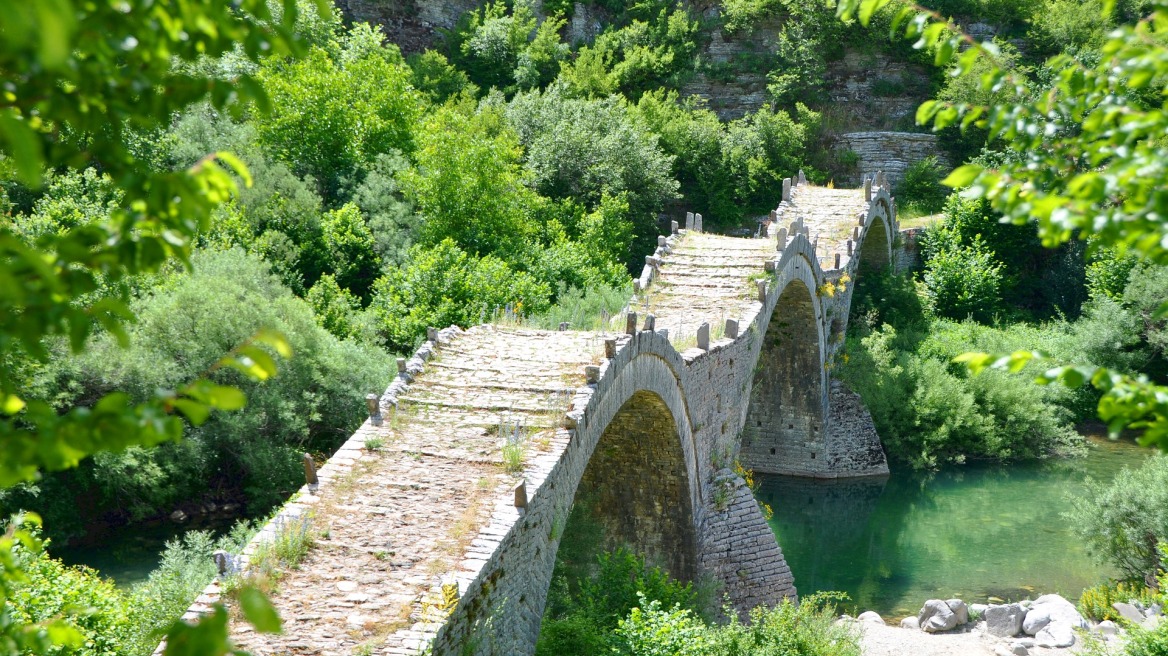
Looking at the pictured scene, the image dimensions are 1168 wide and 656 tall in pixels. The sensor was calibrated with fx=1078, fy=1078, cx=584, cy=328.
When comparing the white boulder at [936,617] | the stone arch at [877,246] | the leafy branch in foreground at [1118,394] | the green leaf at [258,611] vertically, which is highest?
the stone arch at [877,246]

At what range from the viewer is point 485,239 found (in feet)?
88.0

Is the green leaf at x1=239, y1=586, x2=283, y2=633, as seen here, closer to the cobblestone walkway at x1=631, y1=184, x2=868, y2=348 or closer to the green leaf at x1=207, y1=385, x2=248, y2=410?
the green leaf at x1=207, y1=385, x2=248, y2=410

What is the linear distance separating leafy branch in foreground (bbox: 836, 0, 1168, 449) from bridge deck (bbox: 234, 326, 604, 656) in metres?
5.29

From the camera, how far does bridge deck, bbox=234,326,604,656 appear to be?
8.32 metres

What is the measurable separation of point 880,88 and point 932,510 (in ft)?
73.6

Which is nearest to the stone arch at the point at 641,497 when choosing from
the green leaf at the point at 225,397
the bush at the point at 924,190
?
the green leaf at the point at 225,397

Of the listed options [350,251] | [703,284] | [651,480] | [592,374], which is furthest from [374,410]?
[350,251]

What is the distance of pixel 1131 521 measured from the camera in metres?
18.5

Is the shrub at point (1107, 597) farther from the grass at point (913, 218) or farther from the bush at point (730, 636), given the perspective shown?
the grass at point (913, 218)

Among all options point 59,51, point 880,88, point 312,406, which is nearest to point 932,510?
point 312,406

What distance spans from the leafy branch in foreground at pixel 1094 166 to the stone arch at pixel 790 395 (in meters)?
19.2

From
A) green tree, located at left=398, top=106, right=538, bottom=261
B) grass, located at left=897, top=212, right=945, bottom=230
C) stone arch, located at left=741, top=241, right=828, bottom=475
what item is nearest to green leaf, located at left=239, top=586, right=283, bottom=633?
stone arch, located at left=741, top=241, right=828, bottom=475

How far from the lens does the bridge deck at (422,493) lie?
832 cm

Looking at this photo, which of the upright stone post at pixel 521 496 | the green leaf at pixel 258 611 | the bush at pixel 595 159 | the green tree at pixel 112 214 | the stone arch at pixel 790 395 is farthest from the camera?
the bush at pixel 595 159
